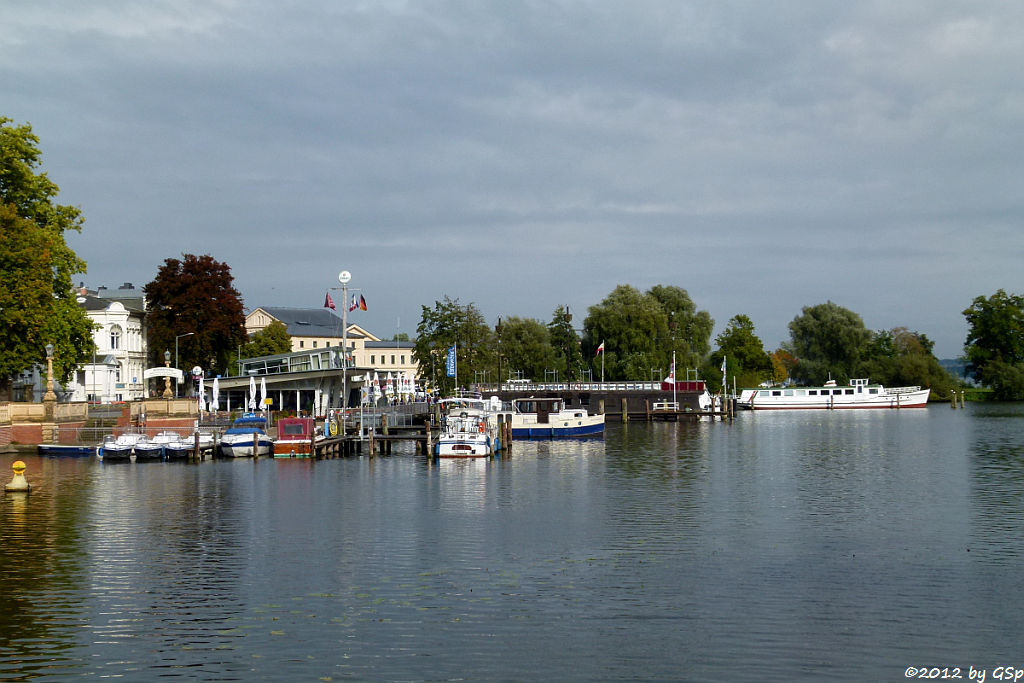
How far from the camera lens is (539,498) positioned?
43.6 meters

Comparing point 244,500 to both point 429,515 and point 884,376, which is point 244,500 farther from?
point 884,376

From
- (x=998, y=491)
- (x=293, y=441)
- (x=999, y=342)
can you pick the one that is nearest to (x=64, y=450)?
(x=293, y=441)

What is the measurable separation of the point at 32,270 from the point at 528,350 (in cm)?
8055

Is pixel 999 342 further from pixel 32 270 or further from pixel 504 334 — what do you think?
pixel 32 270

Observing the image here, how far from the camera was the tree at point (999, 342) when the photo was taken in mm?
149625

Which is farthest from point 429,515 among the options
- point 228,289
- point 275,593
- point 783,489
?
point 228,289

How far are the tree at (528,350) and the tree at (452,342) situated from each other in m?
20.0

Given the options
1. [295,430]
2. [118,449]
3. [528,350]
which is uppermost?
[528,350]

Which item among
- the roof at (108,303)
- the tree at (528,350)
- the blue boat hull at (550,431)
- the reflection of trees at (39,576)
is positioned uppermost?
the roof at (108,303)

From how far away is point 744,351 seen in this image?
6511 inches

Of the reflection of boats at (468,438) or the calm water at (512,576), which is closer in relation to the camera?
the calm water at (512,576)

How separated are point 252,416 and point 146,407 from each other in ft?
29.5

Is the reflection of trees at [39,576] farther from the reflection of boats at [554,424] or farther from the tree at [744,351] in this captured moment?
the tree at [744,351]

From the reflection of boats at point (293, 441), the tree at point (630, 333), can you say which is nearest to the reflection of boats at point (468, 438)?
the reflection of boats at point (293, 441)
